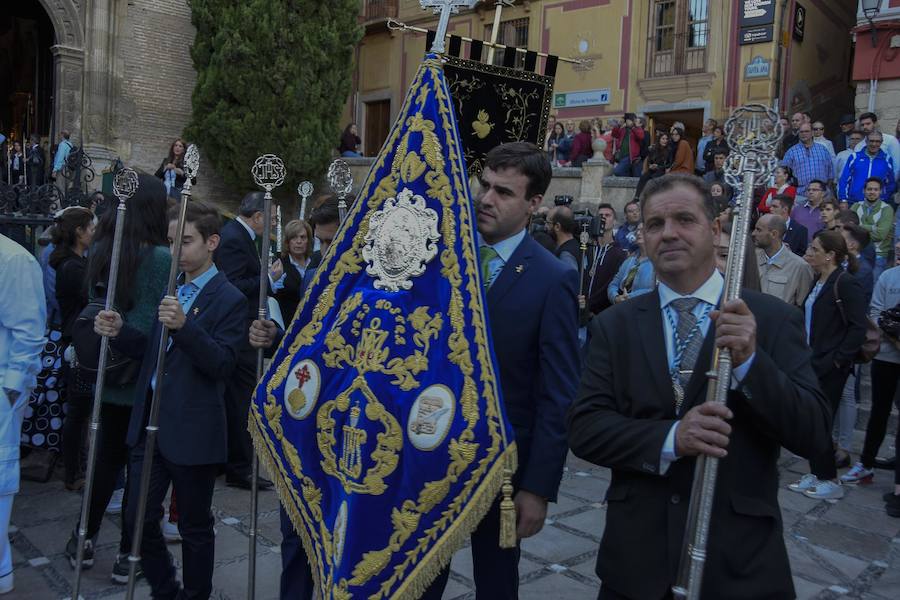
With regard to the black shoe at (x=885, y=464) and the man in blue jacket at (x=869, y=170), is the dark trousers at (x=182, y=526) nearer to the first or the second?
the black shoe at (x=885, y=464)

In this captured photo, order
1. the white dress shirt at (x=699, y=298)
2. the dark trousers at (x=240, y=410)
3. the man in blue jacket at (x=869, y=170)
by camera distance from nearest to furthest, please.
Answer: the white dress shirt at (x=699, y=298) → the dark trousers at (x=240, y=410) → the man in blue jacket at (x=869, y=170)

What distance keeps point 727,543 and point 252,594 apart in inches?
87.0

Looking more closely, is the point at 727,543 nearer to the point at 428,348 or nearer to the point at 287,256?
the point at 428,348

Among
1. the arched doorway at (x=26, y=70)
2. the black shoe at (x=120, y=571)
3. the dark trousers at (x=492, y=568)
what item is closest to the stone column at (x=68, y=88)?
the arched doorway at (x=26, y=70)

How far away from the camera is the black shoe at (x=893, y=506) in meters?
5.55

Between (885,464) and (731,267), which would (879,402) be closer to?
(885,464)

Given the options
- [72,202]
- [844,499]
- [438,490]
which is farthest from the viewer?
[72,202]

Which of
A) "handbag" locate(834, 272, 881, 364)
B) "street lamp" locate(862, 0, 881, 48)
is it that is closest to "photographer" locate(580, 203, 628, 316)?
"handbag" locate(834, 272, 881, 364)

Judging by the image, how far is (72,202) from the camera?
7492mm

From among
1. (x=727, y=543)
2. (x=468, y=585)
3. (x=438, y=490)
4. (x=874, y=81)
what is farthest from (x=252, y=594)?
(x=874, y=81)

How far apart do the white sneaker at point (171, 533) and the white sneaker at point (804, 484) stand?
4.43 metres

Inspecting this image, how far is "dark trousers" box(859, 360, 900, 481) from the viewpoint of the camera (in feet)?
20.3

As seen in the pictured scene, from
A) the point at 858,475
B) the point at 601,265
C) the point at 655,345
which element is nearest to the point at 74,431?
the point at 655,345

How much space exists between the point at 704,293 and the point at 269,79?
17.1 meters
